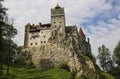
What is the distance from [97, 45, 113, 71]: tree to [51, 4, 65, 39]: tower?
17.7 m

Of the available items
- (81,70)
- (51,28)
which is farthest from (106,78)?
(51,28)

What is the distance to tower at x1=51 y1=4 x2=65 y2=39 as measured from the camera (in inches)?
3927

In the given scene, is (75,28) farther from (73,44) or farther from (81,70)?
(81,70)

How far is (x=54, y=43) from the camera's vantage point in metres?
98.9

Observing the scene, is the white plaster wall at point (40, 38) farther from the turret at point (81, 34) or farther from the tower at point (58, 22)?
the turret at point (81, 34)

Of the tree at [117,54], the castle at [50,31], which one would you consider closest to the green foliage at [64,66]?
the castle at [50,31]

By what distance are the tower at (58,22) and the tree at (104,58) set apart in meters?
17.7

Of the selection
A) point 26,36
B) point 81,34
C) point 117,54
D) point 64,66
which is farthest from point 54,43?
point 117,54

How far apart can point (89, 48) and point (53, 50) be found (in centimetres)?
2178

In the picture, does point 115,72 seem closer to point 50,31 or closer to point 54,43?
point 54,43

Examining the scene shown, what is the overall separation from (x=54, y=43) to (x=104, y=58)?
2188 centimetres

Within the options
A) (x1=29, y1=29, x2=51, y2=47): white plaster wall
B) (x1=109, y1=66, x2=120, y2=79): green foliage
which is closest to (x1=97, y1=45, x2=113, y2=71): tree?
(x1=109, y1=66, x2=120, y2=79): green foliage

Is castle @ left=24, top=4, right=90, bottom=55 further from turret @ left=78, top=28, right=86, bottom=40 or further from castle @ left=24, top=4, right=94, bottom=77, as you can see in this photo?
turret @ left=78, top=28, right=86, bottom=40

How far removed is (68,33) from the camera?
101m
